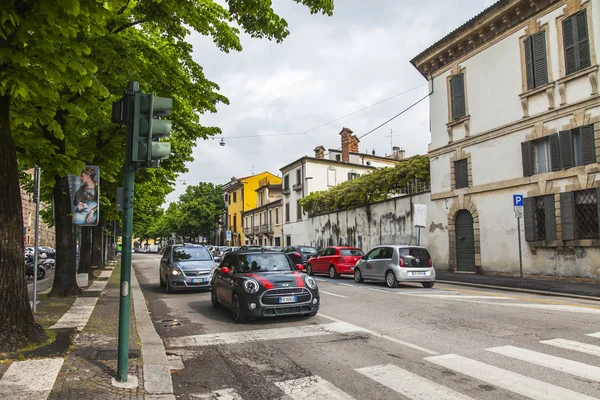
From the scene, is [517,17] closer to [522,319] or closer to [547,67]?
[547,67]

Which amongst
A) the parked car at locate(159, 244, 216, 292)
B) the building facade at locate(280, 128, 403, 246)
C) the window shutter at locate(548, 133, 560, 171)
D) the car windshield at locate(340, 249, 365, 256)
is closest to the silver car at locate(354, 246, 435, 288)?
the car windshield at locate(340, 249, 365, 256)

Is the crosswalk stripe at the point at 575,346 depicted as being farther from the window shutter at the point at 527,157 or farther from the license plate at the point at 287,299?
the window shutter at the point at 527,157

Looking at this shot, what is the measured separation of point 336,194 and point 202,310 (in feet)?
82.6

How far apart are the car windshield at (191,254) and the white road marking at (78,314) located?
12.0 feet

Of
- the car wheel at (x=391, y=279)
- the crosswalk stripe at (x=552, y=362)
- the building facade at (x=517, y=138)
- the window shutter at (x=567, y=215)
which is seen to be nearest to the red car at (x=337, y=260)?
the car wheel at (x=391, y=279)

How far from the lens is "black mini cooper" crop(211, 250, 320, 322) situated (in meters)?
8.80

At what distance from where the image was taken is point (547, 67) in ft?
59.3

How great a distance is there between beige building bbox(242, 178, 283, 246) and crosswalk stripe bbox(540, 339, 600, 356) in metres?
45.3

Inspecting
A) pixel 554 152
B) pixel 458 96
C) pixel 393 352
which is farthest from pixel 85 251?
pixel 554 152

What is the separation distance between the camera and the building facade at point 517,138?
16.7 meters

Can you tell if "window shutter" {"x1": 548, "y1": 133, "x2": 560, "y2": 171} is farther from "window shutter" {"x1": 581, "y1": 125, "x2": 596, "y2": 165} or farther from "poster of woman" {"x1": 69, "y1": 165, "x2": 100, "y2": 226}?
"poster of woman" {"x1": 69, "y1": 165, "x2": 100, "y2": 226}

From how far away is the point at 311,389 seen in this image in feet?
16.2

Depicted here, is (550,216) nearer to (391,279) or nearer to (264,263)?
(391,279)

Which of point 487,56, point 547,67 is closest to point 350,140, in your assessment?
point 487,56
